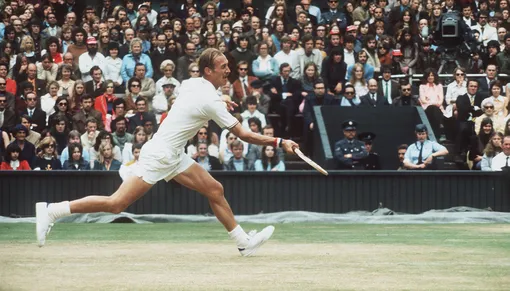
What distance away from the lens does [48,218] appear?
11062mm

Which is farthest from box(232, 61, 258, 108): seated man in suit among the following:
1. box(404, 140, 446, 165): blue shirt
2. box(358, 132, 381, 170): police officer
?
box(404, 140, 446, 165): blue shirt

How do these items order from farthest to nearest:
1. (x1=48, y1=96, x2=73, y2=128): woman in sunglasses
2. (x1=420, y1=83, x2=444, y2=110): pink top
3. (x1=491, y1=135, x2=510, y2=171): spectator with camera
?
(x1=420, y1=83, x2=444, y2=110): pink top → (x1=48, y1=96, x2=73, y2=128): woman in sunglasses → (x1=491, y1=135, x2=510, y2=171): spectator with camera

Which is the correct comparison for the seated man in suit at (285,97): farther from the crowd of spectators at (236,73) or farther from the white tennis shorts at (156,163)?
the white tennis shorts at (156,163)

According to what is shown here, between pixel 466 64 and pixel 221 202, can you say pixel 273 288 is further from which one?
pixel 466 64

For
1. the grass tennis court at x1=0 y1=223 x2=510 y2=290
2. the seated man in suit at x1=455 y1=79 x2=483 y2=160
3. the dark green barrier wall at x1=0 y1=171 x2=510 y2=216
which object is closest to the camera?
the grass tennis court at x1=0 y1=223 x2=510 y2=290

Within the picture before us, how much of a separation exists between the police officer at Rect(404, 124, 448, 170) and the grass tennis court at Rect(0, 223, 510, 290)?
10.9ft

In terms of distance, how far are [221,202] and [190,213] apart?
691cm

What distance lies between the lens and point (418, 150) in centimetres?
1892

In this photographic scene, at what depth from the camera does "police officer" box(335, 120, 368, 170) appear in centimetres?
1853

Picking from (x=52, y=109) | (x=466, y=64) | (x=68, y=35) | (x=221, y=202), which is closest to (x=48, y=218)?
(x=221, y=202)

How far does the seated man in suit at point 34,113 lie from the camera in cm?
1981

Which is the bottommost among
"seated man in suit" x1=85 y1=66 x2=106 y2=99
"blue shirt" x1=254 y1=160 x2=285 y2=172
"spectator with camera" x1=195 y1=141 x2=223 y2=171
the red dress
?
"blue shirt" x1=254 y1=160 x2=285 y2=172

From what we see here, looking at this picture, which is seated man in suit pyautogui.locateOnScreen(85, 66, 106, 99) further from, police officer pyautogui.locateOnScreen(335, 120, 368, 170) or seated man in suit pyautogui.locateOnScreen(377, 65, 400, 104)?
seated man in suit pyautogui.locateOnScreen(377, 65, 400, 104)

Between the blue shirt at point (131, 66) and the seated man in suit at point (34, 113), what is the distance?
73.9 inches
